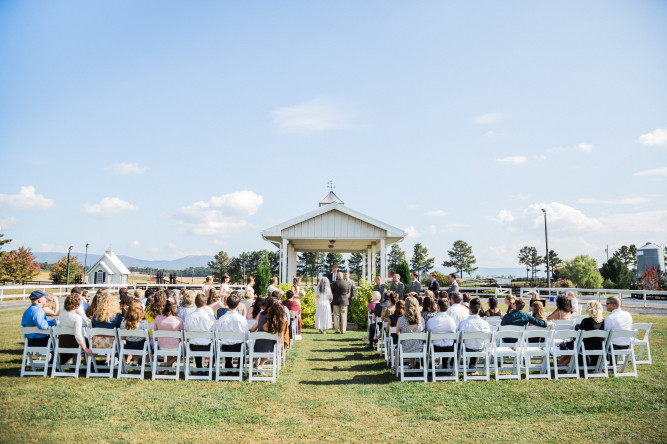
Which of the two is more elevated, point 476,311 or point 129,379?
point 476,311

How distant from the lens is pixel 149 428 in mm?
5363

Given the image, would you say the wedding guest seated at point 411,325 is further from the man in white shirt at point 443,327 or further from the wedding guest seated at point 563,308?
the wedding guest seated at point 563,308

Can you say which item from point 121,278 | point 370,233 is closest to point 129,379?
point 370,233

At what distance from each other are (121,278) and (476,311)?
1923 inches

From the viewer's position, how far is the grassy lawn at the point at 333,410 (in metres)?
5.23

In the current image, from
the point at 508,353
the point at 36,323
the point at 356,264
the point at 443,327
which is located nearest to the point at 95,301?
the point at 36,323

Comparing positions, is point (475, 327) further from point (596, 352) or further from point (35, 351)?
point (35, 351)

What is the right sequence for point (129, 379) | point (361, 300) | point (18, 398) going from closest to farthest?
point (18, 398), point (129, 379), point (361, 300)

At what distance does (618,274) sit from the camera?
52438mm

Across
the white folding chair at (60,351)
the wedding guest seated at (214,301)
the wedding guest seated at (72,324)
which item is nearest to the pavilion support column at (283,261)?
the wedding guest seated at (214,301)

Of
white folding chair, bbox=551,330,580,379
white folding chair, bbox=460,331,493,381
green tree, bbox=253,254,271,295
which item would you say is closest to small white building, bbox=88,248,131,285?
green tree, bbox=253,254,271,295

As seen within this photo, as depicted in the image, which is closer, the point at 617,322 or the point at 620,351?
the point at 620,351

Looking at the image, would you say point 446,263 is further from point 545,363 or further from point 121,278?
point 545,363

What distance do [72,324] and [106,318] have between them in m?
0.53
